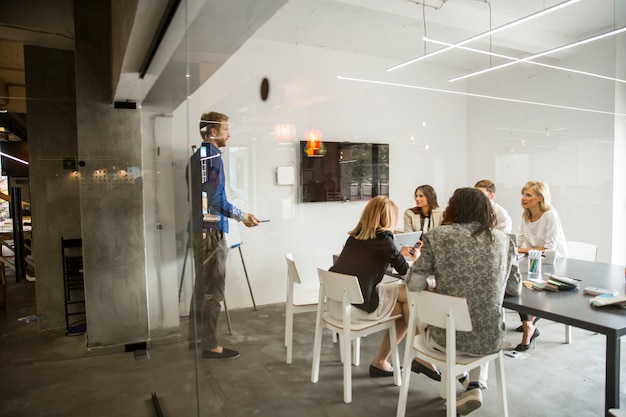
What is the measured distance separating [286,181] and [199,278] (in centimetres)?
160

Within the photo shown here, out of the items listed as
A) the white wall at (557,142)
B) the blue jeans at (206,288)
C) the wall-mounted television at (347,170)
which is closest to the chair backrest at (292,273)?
the blue jeans at (206,288)

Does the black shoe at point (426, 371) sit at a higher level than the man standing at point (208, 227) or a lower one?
lower

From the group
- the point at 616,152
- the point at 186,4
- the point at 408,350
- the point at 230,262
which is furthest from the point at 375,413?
the point at 616,152

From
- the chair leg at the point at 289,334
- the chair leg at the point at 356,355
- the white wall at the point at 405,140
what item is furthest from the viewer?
the chair leg at the point at 356,355

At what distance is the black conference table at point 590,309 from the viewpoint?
70.7 inches

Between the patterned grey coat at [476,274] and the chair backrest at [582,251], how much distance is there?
183cm

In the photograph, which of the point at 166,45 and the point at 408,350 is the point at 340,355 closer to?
the point at 408,350

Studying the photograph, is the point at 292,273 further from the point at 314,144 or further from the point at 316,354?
the point at 314,144

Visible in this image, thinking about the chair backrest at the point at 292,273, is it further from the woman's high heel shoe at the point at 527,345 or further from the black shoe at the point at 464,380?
the woman's high heel shoe at the point at 527,345

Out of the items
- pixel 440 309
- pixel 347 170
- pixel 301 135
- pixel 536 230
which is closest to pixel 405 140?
pixel 347 170

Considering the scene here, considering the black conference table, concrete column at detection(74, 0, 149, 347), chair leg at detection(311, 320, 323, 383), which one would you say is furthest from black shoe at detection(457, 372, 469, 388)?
concrete column at detection(74, 0, 149, 347)

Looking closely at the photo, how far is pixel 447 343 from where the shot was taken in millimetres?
2037

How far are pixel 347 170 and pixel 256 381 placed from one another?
2.68m

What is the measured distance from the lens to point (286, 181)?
133 inches
